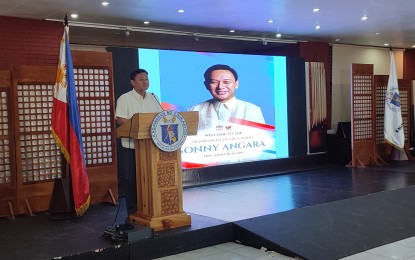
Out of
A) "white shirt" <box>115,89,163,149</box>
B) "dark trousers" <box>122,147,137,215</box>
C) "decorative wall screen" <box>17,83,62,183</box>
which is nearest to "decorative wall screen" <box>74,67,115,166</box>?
"decorative wall screen" <box>17,83,62,183</box>

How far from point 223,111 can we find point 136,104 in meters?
2.70

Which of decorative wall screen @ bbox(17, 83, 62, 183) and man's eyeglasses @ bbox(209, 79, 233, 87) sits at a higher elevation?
man's eyeglasses @ bbox(209, 79, 233, 87)

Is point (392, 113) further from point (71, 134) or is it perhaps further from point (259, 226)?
point (71, 134)

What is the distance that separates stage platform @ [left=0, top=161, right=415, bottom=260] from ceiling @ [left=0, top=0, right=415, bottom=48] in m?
2.58

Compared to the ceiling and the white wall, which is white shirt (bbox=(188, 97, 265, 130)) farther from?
the white wall

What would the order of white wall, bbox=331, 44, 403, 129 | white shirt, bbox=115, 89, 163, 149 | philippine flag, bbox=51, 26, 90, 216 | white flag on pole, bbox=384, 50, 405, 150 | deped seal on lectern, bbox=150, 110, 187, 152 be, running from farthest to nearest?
1. white wall, bbox=331, 44, 403, 129
2. white flag on pole, bbox=384, 50, 405, 150
3. white shirt, bbox=115, 89, 163, 149
4. philippine flag, bbox=51, 26, 90, 216
5. deped seal on lectern, bbox=150, 110, 187, 152

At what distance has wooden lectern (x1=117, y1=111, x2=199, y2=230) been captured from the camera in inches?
171

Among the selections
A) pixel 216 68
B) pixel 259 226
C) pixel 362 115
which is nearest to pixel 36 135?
pixel 259 226

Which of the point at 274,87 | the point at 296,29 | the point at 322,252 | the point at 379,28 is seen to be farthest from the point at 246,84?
the point at 322,252

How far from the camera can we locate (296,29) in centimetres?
827

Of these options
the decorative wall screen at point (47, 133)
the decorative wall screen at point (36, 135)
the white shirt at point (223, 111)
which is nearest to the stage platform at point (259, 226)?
the decorative wall screen at point (47, 133)

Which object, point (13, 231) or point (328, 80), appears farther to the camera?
point (328, 80)

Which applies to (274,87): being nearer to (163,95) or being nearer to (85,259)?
(163,95)

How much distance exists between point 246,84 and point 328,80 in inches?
95.2
